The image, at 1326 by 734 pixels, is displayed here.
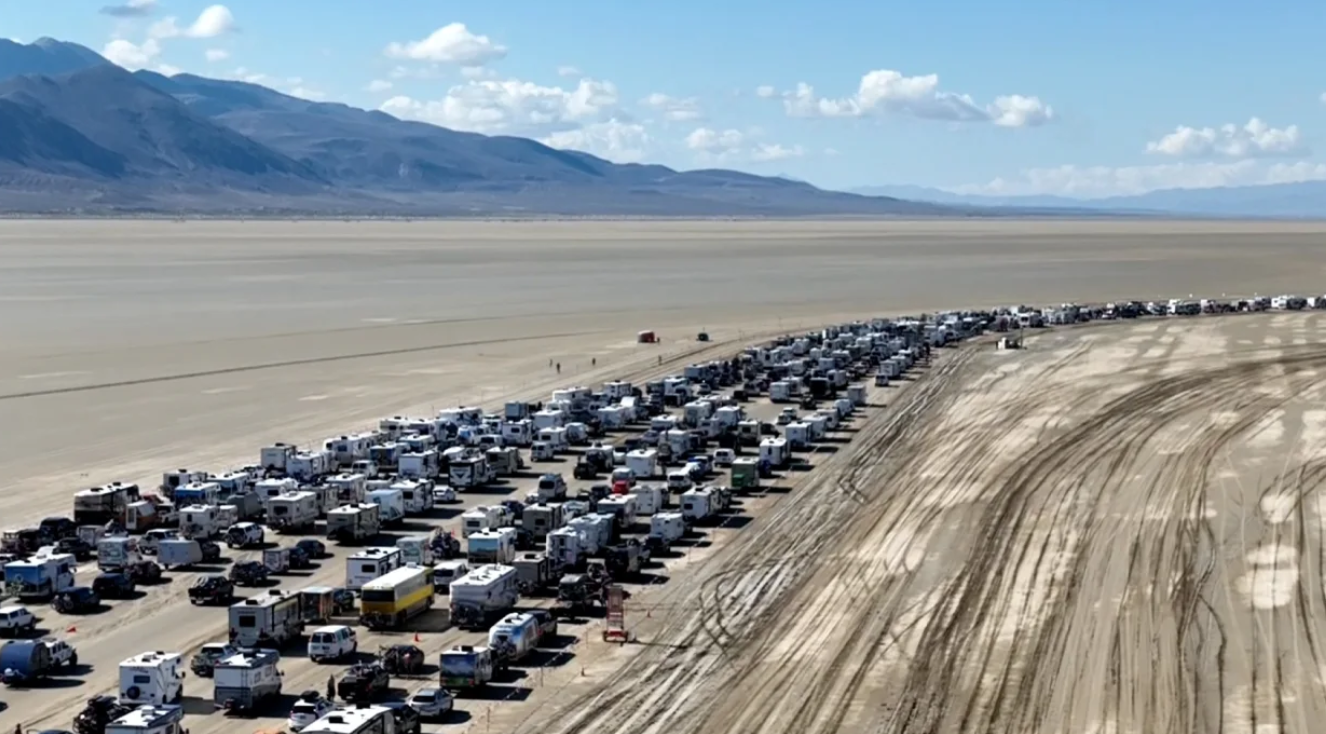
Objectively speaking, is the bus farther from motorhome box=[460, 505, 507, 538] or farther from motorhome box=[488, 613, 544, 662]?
motorhome box=[460, 505, 507, 538]

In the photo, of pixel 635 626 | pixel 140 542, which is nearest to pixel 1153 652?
pixel 635 626

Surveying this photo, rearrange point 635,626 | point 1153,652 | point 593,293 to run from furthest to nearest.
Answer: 1. point 593,293
2. point 635,626
3. point 1153,652

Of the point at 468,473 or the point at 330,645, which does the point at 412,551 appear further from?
the point at 468,473

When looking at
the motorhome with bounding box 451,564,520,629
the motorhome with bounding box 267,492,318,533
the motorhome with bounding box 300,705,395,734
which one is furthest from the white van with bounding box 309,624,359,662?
the motorhome with bounding box 267,492,318,533

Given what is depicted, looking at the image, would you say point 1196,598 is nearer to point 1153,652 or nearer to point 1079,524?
point 1153,652

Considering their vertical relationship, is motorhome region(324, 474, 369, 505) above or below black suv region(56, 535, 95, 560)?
above

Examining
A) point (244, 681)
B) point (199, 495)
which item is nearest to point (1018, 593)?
point (244, 681)

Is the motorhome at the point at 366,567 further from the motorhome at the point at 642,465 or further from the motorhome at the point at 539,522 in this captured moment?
the motorhome at the point at 642,465
